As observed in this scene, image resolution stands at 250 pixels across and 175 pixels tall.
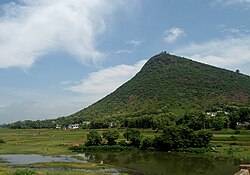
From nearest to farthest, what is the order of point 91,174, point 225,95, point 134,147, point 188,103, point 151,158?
point 91,174, point 151,158, point 134,147, point 188,103, point 225,95

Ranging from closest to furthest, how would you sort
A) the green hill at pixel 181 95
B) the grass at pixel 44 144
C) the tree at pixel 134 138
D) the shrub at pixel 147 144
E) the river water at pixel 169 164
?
the river water at pixel 169 164
the grass at pixel 44 144
the shrub at pixel 147 144
the tree at pixel 134 138
the green hill at pixel 181 95

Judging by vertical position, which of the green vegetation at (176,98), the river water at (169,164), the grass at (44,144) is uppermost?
the green vegetation at (176,98)

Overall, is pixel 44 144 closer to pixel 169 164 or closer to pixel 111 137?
pixel 111 137

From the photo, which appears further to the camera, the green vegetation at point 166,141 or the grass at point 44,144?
the grass at point 44,144

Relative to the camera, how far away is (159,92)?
17825cm

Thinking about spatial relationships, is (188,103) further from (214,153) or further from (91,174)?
(91,174)

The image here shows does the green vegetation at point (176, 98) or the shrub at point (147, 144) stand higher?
the green vegetation at point (176, 98)

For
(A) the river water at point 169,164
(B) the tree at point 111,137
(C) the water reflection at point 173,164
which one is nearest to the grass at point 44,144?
(A) the river water at point 169,164

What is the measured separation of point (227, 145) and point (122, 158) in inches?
960

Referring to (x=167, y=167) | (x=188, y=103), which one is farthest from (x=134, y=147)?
(x=188, y=103)

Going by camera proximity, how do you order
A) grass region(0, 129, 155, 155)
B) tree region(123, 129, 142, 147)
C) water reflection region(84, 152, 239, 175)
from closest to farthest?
water reflection region(84, 152, 239, 175)
grass region(0, 129, 155, 155)
tree region(123, 129, 142, 147)

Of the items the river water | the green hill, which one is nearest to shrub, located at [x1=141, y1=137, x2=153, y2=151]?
the river water

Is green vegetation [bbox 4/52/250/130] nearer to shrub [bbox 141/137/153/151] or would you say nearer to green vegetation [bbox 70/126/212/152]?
green vegetation [bbox 70/126/212/152]

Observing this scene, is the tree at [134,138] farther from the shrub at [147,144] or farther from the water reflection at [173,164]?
the water reflection at [173,164]
